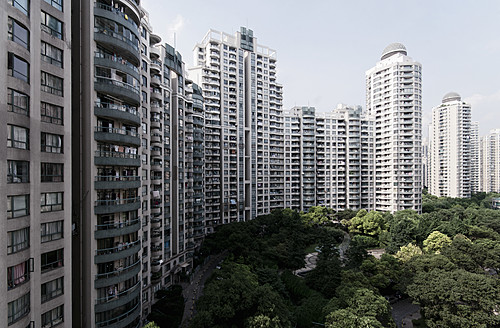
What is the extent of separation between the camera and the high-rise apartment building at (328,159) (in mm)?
88438

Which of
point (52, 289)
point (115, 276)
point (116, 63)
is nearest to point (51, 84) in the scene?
point (116, 63)

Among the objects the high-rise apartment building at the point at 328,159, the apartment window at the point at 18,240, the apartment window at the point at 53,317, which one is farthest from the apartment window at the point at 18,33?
the high-rise apartment building at the point at 328,159

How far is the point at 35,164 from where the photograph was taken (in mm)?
18219

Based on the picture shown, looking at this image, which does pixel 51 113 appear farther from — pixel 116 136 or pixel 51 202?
pixel 51 202

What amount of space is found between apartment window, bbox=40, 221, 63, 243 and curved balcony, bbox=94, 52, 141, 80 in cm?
1437

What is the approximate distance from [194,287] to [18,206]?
3265 centimetres

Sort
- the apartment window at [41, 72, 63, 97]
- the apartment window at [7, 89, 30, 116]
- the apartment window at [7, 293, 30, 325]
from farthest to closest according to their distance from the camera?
the apartment window at [41, 72, 63, 97], the apartment window at [7, 89, 30, 116], the apartment window at [7, 293, 30, 325]

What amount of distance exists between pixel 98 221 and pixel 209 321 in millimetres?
13394

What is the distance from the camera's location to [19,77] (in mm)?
16922

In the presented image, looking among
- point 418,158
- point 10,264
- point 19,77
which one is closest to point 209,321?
point 10,264

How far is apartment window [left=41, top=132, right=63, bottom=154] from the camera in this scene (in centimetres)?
1914

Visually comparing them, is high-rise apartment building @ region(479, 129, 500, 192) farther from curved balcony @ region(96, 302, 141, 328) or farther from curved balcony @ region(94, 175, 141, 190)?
curved balcony @ region(96, 302, 141, 328)

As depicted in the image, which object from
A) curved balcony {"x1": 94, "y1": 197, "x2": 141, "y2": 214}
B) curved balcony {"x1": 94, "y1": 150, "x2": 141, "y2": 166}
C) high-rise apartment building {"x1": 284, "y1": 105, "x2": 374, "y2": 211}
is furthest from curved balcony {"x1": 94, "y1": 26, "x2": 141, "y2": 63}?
high-rise apartment building {"x1": 284, "y1": 105, "x2": 374, "y2": 211}

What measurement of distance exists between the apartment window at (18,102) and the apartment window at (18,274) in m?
9.99
